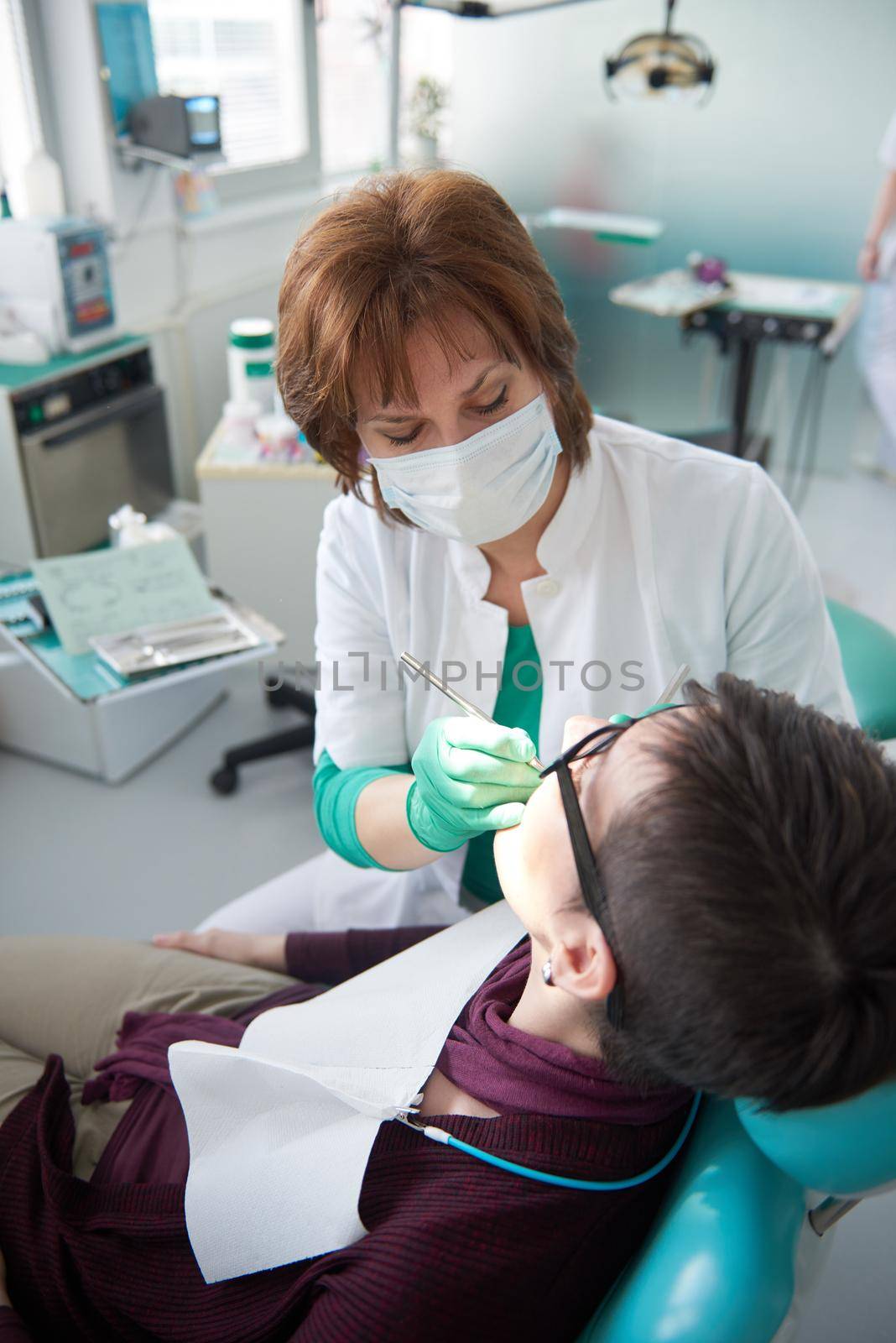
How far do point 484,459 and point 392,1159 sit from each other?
2.31ft

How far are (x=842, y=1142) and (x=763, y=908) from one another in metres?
0.18

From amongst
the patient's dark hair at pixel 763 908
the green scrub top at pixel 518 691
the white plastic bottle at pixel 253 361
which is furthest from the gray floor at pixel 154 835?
the patient's dark hair at pixel 763 908

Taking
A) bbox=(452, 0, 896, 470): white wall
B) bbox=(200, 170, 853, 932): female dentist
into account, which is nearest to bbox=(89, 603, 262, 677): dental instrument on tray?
bbox=(200, 170, 853, 932): female dentist

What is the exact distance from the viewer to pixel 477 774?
37.1 inches

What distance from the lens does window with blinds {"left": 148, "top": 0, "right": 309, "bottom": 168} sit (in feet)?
9.65

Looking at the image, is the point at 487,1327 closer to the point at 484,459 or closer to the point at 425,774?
the point at 425,774

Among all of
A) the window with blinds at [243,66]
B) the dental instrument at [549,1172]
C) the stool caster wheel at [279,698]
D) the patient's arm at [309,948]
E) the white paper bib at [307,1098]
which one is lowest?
the stool caster wheel at [279,698]

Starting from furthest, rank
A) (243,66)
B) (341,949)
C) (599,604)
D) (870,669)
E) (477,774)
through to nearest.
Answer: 1. (243,66)
2. (870,669)
3. (341,949)
4. (599,604)
5. (477,774)

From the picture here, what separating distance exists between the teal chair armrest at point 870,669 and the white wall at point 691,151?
2.39 metres

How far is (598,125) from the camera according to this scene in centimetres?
394

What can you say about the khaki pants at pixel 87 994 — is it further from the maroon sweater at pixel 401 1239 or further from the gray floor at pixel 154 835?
the gray floor at pixel 154 835

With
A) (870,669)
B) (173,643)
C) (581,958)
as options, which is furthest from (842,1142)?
(173,643)

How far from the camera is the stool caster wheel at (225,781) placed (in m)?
2.36

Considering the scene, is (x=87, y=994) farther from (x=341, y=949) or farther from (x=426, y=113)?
(x=426, y=113)
